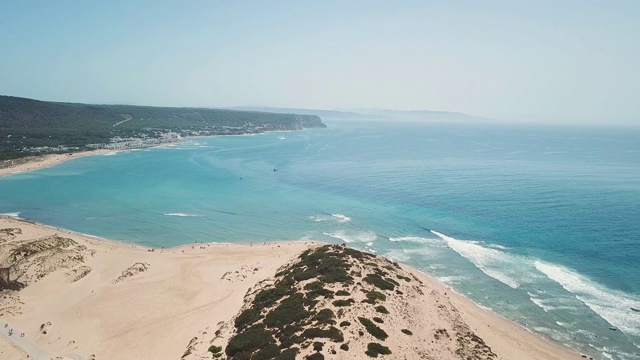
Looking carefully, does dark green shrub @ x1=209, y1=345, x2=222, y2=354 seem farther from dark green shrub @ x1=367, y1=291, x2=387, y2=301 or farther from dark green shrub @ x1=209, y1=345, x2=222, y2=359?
dark green shrub @ x1=367, y1=291, x2=387, y2=301

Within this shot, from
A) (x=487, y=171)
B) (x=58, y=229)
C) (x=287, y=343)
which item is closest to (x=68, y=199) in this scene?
(x=58, y=229)

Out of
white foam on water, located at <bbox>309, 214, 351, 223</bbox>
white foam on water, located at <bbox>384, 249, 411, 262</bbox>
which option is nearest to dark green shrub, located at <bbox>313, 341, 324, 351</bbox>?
white foam on water, located at <bbox>384, 249, 411, 262</bbox>

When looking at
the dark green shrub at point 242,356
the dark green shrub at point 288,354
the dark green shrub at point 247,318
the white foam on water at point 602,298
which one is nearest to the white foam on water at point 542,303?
the white foam on water at point 602,298

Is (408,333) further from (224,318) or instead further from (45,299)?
(45,299)

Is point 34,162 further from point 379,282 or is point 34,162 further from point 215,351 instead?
point 379,282

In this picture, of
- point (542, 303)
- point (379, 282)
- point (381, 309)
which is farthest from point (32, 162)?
point (542, 303)

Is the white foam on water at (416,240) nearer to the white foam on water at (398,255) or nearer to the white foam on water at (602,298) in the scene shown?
the white foam on water at (398,255)
